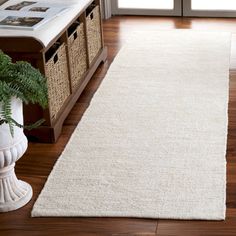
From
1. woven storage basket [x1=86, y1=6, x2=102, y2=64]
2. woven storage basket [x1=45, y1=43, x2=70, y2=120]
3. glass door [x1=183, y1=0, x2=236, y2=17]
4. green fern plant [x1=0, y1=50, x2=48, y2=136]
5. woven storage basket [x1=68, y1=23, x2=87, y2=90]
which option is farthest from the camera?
glass door [x1=183, y1=0, x2=236, y2=17]

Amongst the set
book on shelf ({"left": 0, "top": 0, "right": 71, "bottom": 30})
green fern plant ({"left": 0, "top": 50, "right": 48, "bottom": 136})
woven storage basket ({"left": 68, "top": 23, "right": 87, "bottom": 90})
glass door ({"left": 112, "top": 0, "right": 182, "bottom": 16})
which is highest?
book on shelf ({"left": 0, "top": 0, "right": 71, "bottom": 30})

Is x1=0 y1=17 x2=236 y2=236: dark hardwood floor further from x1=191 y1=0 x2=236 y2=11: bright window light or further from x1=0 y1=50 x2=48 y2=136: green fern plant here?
x1=191 y1=0 x2=236 y2=11: bright window light

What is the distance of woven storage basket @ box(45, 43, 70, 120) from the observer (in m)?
2.81

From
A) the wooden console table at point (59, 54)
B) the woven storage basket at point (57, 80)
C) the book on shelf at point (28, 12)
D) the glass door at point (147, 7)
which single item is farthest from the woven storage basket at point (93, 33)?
the glass door at point (147, 7)

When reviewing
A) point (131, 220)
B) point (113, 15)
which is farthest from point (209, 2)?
point (131, 220)

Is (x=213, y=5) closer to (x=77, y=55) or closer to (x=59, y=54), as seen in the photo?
(x=77, y=55)

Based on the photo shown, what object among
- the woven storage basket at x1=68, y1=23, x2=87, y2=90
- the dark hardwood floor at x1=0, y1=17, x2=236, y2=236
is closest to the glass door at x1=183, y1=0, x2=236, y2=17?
the dark hardwood floor at x1=0, y1=17, x2=236, y2=236

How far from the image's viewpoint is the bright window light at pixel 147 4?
16.0 ft

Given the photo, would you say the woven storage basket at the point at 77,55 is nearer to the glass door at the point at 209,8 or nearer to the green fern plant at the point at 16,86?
the green fern plant at the point at 16,86

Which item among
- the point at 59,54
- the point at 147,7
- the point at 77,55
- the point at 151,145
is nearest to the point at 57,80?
the point at 59,54

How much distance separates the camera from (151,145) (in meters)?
2.75

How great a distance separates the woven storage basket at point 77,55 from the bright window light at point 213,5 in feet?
5.47

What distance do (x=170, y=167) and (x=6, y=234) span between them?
30.0 inches

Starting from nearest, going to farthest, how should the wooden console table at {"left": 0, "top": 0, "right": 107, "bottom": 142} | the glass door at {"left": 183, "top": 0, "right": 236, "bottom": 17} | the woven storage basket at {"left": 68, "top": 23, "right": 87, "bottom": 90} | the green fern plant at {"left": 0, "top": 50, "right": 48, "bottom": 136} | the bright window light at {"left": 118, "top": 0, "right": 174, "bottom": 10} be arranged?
the green fern plant at {"left": 0, "top": 50, "right": 48, "bottom": 136} → the wooden console table at {"left": 0, "top": 0, "right": 107, "bottom": 142} → the woven storage basket at {"left": 68, "top": 23, "right": 87, "bottom": 90} → the glass door at {"left": 183, "top": 0, "right": 236, "bottom": 17} → the bright window light at {"left": 118, "top": 0, "right": 174, "bottom": 10}
